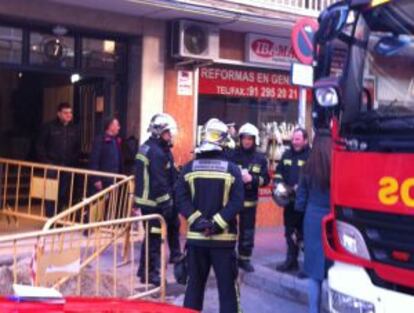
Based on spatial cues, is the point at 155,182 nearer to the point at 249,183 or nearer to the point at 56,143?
the point at 249,183

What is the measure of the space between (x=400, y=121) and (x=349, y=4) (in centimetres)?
117

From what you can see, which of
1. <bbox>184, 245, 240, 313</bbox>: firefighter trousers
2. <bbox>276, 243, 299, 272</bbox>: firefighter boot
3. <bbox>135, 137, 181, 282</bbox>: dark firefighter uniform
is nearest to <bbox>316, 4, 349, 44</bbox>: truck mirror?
<bbox>184, 245, 240, 313</bbox>: firefighter trousers

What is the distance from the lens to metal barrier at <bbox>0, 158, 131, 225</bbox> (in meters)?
8.42

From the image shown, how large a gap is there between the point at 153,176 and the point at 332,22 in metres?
2.83

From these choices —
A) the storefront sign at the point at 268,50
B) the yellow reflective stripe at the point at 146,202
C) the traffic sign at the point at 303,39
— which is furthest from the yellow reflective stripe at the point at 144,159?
the storefront sign at the point at 268,50

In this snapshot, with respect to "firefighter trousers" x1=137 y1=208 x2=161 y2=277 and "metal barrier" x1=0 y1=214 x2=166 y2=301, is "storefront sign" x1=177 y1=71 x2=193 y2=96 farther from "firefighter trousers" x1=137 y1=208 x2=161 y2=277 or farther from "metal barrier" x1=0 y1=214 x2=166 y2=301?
"firefighter trousers" x1=137 y1=208 x2=161 y2=277

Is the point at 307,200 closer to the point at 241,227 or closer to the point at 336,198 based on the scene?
the point at 336,198

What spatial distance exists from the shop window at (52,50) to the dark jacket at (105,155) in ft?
4.18

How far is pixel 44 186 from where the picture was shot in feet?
28.1

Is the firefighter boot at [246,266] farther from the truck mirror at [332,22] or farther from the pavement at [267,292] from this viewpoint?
the truck mirror at [332,22]

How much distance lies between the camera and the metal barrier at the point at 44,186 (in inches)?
332

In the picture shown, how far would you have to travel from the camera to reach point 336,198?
4.77 metres

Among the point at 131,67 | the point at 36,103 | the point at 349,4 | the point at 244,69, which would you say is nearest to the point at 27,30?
the point at 131,67

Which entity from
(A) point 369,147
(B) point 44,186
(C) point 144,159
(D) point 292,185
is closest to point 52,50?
(B) point 44,186
